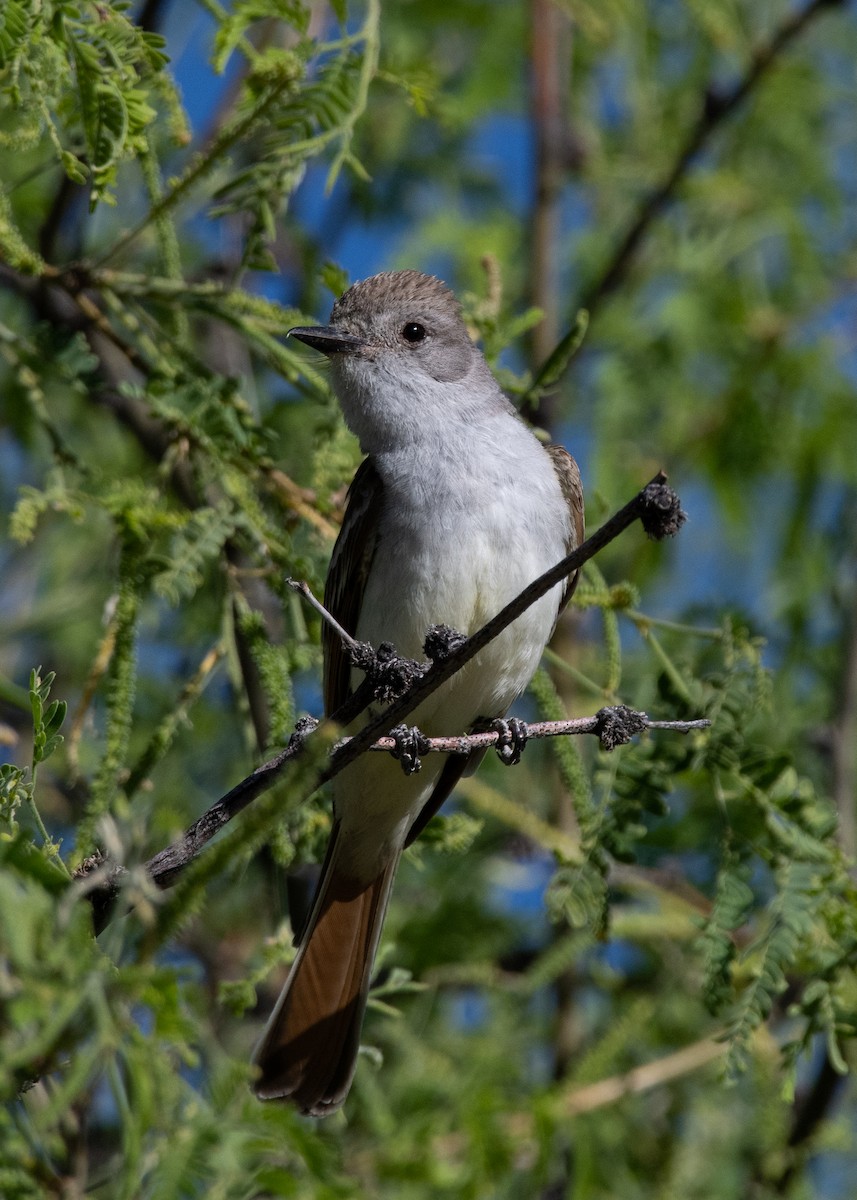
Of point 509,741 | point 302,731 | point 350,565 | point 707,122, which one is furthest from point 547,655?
point 707,122

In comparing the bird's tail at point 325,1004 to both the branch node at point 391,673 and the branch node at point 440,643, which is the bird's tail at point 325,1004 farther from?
the branch node at point 440,643

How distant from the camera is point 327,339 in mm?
3758

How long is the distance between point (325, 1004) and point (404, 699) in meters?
1.46

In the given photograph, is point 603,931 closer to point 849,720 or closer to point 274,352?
point 274,352

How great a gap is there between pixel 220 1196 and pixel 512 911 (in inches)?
128

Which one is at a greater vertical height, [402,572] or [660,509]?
[402,572]

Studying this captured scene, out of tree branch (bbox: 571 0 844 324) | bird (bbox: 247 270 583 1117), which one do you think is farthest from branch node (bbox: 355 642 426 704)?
tree branch (bbox: 571 0 844 324)

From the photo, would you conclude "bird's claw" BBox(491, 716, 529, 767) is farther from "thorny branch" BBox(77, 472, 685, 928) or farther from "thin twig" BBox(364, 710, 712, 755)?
"thorny branch" BBox(77, 472, 685, 928)

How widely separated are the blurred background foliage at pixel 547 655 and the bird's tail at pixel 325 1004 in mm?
145

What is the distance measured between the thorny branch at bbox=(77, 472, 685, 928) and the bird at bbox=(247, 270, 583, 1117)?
32.6 inches

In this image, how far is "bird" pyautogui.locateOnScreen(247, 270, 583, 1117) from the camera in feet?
11.4

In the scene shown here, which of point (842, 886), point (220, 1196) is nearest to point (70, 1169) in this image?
point (220, 1196)

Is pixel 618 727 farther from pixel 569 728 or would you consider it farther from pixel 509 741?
pixel 509 741

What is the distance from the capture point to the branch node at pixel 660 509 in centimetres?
213
